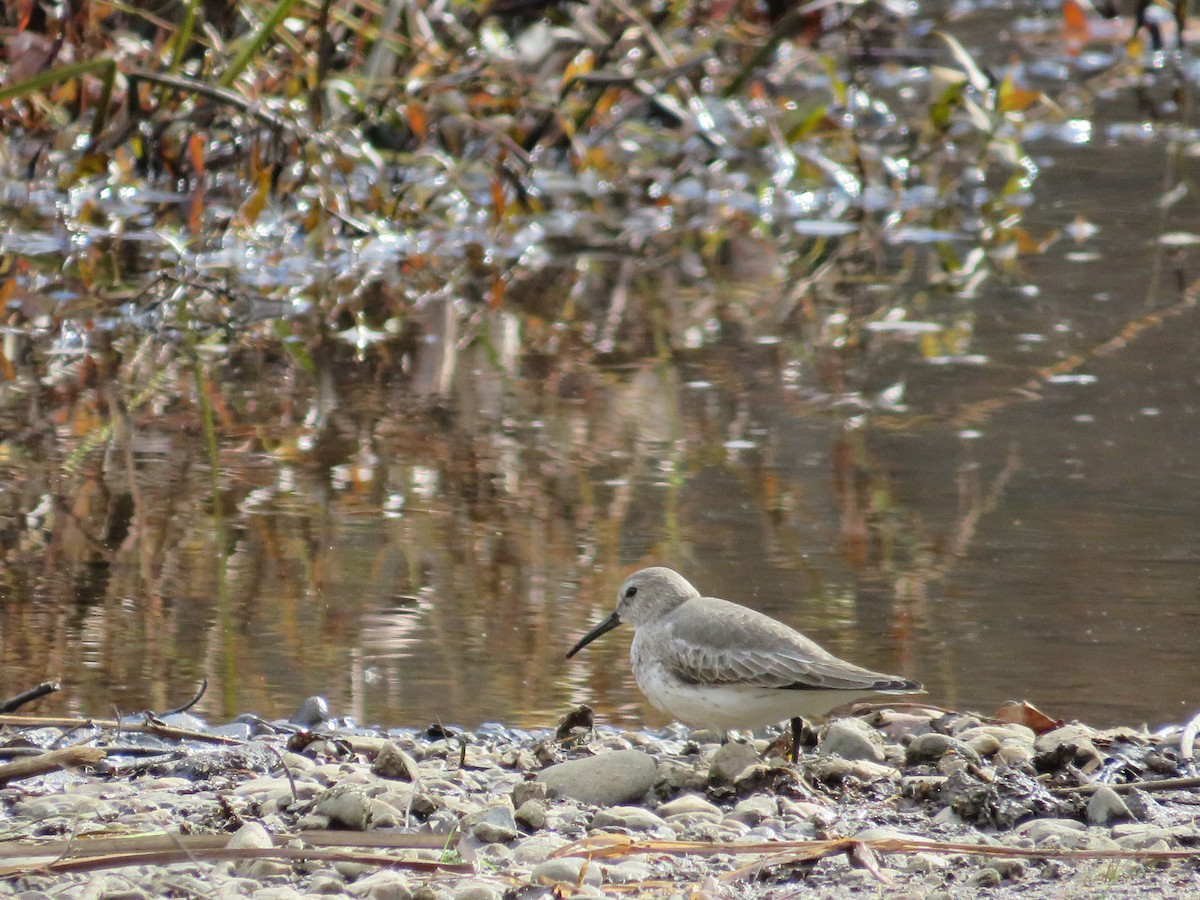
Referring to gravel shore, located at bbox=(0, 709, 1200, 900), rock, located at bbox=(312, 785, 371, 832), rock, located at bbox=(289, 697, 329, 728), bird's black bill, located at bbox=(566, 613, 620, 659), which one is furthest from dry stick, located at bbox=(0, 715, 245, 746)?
bird's black bill, located at bbox=(566, 613, 620, 659)

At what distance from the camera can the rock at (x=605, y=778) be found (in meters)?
3.96

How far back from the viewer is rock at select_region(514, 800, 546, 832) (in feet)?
12.3

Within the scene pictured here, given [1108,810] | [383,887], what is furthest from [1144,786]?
[383,887]

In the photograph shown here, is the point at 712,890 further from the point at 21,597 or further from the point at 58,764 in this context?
the point at 21,597

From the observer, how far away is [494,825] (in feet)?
12.0

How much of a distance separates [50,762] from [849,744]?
1.77 metres

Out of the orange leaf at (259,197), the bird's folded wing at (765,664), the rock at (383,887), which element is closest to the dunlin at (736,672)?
the bird's folded wing at (765,664)

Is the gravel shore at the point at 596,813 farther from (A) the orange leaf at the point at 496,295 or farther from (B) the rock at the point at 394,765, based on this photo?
(A) the orange leaf at the point at 496,295

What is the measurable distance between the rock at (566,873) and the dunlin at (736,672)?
2.95 feet

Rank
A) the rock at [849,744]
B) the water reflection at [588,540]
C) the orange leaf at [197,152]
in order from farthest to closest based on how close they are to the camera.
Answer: the orange leaf at [197,152] < the water reflection at [588,540] < the rock at [849,744]

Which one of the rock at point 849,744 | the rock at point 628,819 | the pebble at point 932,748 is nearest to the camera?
the rock at point 628,819

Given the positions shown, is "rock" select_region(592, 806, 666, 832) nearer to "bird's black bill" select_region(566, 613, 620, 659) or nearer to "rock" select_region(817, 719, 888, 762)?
"rock" select_region(817, 719, 888, 762)

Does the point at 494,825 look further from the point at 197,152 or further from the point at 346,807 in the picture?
the point at 197,152

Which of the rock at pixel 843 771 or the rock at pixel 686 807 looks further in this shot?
the rock at pixel 843 771
